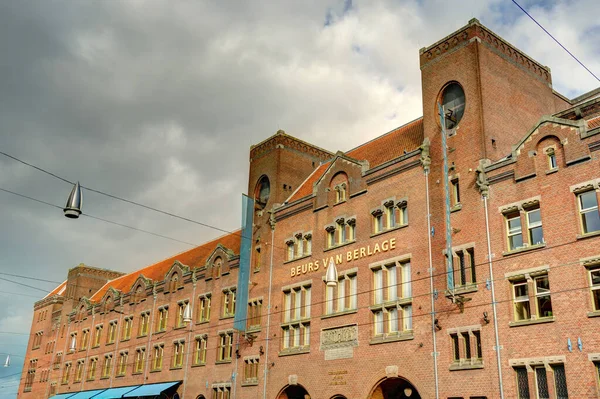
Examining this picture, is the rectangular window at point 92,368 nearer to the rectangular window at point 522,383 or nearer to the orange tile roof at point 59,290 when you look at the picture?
the orange tile roof at point 59,290

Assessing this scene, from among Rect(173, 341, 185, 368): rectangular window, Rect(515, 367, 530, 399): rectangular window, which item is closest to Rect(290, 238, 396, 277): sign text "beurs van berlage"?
Rect(515, 367, 530, 399): rectangular window

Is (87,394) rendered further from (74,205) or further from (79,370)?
(74,205)

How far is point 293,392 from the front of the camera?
36875 mm

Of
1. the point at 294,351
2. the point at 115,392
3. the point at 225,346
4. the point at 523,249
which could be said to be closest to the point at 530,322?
the point at 523,249

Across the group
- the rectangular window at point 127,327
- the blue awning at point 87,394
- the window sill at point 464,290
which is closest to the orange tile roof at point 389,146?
the window sill at point 464,290

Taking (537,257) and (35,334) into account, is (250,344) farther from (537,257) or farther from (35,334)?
(35,334)

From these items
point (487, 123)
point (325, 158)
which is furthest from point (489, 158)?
point (325, 158)

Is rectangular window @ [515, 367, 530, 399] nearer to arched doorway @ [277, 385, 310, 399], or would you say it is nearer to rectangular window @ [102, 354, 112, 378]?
arched doorway @ [277, 385, 310, 399]

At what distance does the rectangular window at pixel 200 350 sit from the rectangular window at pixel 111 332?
47.9 ft

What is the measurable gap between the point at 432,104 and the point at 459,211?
6533mm

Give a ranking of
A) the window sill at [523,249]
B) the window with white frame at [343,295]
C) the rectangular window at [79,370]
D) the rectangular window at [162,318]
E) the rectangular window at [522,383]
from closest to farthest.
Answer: the rectangular window at [522,383]
the window sill at [523,249]
the window with white frame at [343,295]
the rectangular window at [162,318]
the rectangular window at [79,370]

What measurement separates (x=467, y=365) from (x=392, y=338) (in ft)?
15.2

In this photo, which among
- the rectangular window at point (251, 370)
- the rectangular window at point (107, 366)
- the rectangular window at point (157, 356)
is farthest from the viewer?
the rectangular window at point (107, 366)

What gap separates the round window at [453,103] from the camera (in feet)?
104
